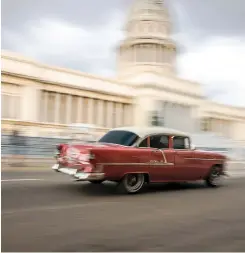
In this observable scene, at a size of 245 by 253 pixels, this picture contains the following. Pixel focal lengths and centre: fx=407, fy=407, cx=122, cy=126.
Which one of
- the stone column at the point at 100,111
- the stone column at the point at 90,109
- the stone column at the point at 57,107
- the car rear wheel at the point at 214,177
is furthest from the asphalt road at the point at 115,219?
the stone column at the point at 100,111

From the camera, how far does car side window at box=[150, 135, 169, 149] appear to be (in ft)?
26.8

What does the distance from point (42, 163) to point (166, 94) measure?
1634 inches

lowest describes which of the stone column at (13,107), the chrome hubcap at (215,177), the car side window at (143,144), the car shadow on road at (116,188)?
the car shadow on road at (116,188)

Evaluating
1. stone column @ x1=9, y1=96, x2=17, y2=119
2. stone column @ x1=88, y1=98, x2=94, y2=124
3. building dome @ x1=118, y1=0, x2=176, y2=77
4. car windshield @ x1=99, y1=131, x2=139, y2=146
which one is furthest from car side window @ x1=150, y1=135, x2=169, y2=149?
building dome @ x1=118, y1=0, x2=176, y2=77

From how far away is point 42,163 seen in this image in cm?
1664

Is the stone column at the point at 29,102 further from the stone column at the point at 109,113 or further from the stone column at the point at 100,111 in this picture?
the stone column at the point at 109,113

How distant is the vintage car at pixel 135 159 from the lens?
7.21 metres

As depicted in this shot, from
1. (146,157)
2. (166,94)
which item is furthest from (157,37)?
(146,157)

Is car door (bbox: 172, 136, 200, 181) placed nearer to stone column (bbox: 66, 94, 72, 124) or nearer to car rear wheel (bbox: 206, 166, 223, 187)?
car rear wheel (bbox: 206, 166, 223, 187)

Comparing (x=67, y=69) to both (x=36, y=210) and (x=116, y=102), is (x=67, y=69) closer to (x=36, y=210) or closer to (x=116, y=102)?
(x=116, y=102)

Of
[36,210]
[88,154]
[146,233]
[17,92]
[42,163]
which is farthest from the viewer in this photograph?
[17,92]

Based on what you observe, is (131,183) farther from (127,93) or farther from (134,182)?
(127,93)

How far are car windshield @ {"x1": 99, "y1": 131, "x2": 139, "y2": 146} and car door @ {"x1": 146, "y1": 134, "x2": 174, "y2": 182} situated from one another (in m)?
0.42

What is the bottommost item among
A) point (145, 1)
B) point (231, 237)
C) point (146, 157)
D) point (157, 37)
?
point (231, 237)
